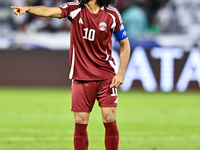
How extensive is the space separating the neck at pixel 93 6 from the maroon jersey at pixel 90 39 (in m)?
0.03

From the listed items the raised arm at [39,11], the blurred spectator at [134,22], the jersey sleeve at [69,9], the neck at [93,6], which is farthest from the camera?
the blurred spectator at [134,22]

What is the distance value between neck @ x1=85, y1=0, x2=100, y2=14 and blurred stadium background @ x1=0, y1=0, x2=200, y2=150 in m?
2.96

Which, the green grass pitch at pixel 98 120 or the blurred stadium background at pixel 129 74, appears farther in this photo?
the blurred stadium background at pixel 129 74

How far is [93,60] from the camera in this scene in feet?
16.8

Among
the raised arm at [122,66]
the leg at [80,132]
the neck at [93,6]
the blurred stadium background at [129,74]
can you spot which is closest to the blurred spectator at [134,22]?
the blurred stadium background at [129,74]

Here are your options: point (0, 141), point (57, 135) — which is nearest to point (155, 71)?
point (57, 135)

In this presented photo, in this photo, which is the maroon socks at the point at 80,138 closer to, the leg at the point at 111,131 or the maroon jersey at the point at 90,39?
the leg at the point at 111,131

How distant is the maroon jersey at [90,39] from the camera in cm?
505

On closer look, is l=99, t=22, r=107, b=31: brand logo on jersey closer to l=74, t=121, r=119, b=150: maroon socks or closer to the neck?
the neck

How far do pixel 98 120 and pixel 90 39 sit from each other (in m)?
4.32

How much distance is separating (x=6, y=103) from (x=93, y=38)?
673cm

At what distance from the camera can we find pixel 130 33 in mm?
14258

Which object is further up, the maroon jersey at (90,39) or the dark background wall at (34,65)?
the maroon jersey at (90,39)

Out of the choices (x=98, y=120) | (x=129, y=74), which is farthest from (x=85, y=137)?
(x=129, y=74)
